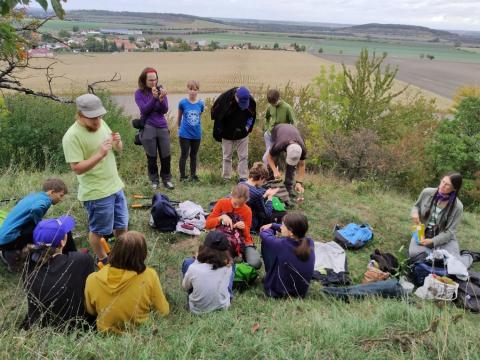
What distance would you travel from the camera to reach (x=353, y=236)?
5.66 meters

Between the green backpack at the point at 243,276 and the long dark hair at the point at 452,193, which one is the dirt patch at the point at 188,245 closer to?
the green backpack at the point at 243,276

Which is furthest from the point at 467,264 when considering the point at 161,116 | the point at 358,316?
the point at 161,116

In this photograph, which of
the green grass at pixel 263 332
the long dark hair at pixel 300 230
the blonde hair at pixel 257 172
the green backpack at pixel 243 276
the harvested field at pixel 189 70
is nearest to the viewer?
the green grass at pixel 263 332

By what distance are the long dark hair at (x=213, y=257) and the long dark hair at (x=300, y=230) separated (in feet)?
2.39

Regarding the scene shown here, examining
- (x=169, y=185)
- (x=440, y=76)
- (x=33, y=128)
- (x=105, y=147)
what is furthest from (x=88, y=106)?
(x=440, y=76)

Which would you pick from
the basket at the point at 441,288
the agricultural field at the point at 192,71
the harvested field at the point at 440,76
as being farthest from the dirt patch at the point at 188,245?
the harvested field at the point at 440,76

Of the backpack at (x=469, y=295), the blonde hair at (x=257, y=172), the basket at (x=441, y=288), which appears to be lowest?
the backpack at (x=469, y=295)

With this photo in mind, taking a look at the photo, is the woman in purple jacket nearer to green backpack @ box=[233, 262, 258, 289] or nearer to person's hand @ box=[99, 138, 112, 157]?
person's hand @ box=[99, 138, 112, 157]

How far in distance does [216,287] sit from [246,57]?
83088 millimetres

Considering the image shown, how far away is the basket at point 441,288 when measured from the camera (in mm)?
4172

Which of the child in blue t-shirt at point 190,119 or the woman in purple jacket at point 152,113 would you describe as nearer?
the woman in purple jacket at point 152,113

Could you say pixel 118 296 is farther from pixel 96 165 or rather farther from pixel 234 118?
pixel 234 118

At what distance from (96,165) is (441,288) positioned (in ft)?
12.6

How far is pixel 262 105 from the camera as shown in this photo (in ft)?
76.7
